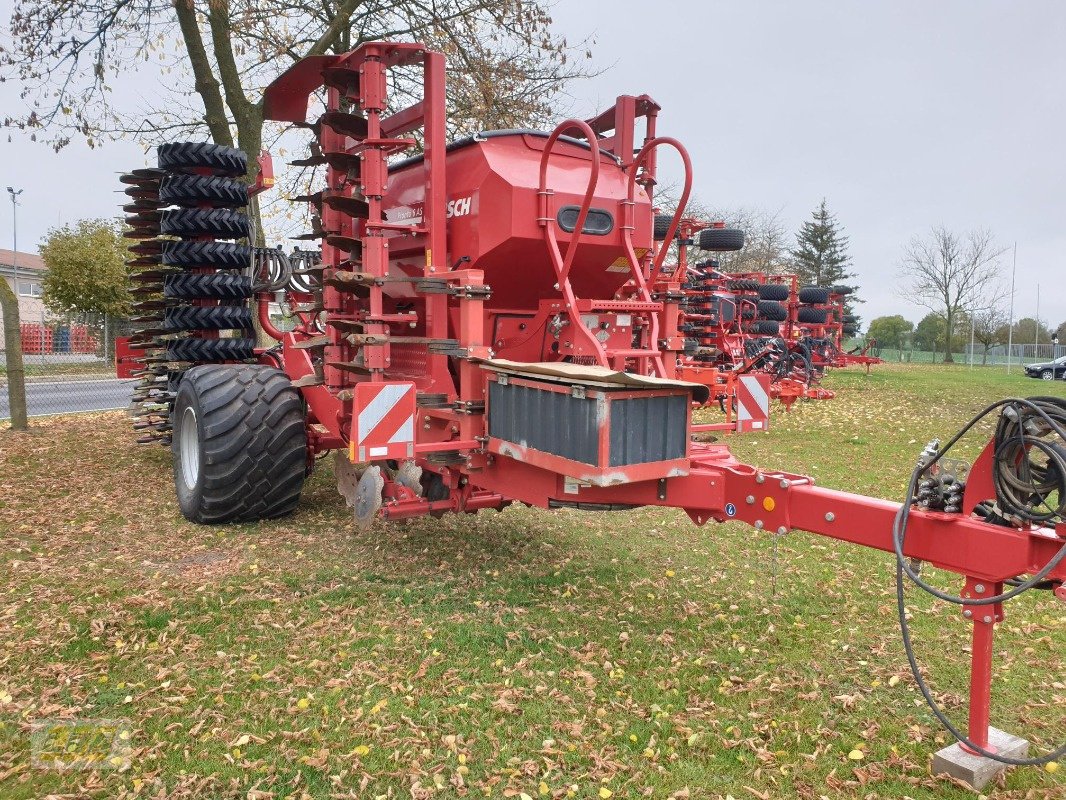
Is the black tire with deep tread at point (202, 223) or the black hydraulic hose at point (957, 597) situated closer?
the black hydraulic hose at point (957, 597)

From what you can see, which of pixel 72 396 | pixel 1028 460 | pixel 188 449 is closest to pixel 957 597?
pixel 1028 460

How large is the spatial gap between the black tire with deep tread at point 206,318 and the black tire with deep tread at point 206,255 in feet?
1.30

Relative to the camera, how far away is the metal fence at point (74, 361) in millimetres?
17297

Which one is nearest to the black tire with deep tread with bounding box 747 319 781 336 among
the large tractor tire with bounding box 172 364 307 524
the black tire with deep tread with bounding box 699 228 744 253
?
the black tire with deep tread with bounding box 699 228 744 253

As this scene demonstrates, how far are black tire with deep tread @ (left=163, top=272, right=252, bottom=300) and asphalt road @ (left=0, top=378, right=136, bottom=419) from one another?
6495 mm

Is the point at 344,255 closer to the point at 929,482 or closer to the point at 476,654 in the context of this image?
the point at 476,654

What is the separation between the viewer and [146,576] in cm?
463

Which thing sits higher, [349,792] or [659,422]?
[659,422]

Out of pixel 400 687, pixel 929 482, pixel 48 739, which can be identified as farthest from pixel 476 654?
pixel 929 482

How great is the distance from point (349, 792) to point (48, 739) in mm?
1240

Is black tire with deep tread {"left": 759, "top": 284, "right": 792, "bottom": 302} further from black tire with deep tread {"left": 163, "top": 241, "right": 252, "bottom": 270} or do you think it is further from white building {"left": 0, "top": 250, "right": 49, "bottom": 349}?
white building {"left": 0, "top": 250, "right": 49, "bottom": 349}

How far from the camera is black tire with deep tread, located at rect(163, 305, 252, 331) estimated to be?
7129 mm

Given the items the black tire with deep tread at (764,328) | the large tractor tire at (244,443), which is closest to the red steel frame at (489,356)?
the large tractor tire at (244,443)

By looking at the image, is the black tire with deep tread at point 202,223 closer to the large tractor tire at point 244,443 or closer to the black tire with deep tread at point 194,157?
the black tire with deep tread at point 194,157
